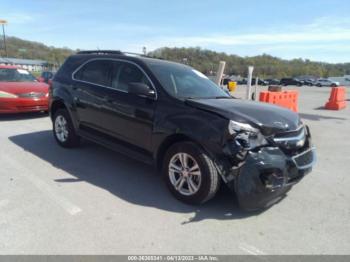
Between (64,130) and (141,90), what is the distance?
8.54ft

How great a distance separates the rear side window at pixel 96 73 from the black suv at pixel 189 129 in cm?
2

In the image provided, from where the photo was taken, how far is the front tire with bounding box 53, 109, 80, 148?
18.3 feet

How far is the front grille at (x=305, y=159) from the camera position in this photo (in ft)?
11.1

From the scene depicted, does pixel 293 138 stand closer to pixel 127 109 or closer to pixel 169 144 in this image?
pixel 169 144

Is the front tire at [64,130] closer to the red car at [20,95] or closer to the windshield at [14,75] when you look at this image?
the red car at [20,95]

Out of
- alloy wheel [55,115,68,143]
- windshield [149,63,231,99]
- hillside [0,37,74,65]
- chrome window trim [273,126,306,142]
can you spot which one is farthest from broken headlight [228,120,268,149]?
Result: hillside [0,37,74,65]

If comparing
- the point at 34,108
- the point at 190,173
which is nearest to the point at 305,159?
Result: the point at 190,173

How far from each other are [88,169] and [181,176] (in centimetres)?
183

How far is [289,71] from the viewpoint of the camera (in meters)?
100

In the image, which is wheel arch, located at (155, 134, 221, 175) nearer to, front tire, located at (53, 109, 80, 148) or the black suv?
the black suv

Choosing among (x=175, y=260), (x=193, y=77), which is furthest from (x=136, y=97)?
(x=175, y=260)

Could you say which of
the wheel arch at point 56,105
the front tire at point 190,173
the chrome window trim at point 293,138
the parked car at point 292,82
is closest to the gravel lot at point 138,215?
the front tire at point 190,173

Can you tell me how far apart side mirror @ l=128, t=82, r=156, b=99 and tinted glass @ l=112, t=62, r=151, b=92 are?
0.23 m

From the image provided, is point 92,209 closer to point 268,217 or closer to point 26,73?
point 268,217
